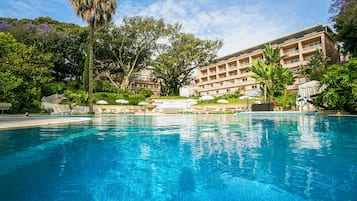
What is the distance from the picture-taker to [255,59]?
5319 centimetres

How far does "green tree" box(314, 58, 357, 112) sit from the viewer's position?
1421 centimetres

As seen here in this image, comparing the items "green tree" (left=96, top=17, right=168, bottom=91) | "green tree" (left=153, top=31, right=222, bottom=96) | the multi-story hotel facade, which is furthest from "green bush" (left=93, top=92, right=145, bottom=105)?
the multi-story hotel facade

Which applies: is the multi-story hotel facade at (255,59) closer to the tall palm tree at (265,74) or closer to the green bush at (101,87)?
the tall palm tree at (265,74)

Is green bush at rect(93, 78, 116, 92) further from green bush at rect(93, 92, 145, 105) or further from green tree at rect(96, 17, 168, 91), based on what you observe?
green bush at rect(93, 92, 145, 105)

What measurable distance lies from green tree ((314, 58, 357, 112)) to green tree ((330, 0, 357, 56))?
660cm

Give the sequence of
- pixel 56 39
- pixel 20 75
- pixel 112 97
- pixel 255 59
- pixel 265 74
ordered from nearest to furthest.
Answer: pixel 20 75 < pixel 265 74 < pixel 112 97 < pixel 56 39 < pixel 255 59

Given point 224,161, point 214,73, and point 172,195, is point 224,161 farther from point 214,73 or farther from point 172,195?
point 214,73

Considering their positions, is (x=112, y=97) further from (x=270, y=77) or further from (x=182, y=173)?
(x=182, y=173)

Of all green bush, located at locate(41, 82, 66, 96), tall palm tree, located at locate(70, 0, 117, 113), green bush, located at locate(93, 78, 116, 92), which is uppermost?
tall palm tree, located at locate(70, 0, 117, 113)

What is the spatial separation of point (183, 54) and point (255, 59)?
2447cm

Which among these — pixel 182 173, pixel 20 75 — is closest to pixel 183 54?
pixel 20 75

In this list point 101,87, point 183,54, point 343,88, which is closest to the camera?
point 343,88

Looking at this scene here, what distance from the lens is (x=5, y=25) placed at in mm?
34469

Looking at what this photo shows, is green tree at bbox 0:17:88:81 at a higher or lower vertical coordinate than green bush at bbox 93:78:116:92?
higher
